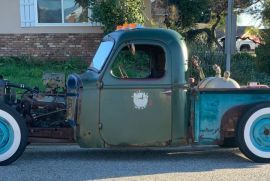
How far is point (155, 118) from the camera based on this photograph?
22.9ft

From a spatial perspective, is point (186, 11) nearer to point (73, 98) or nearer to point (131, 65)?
point (131, 65)

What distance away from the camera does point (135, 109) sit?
6930 millimetres

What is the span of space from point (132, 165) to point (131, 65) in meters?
1.47

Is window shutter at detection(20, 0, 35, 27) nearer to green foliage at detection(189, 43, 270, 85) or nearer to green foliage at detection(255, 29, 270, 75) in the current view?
green foliage at detection(189, 43, 270, 85)

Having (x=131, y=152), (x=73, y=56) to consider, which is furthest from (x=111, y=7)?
(x=131, y=152)

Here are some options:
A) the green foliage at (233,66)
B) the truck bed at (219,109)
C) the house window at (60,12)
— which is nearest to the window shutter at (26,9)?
the house window at (60,12)

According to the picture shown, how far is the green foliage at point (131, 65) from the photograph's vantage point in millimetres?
7254

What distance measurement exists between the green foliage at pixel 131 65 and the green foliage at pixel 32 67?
23.2 ft

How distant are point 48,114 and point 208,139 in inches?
86.6

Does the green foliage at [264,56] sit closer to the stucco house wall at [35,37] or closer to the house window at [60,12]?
the stucco house wall at [35,37]

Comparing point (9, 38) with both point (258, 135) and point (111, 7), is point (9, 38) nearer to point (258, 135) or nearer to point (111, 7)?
point (111, 7)

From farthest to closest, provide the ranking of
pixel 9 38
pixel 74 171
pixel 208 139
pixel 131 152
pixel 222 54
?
pixel 9 38
pixel 222 54
pixel 131 152
pixel 208 139
pixel 74 171

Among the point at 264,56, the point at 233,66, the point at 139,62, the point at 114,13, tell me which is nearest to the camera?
the point at 139,62

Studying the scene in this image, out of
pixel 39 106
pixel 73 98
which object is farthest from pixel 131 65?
pixel 39 106
